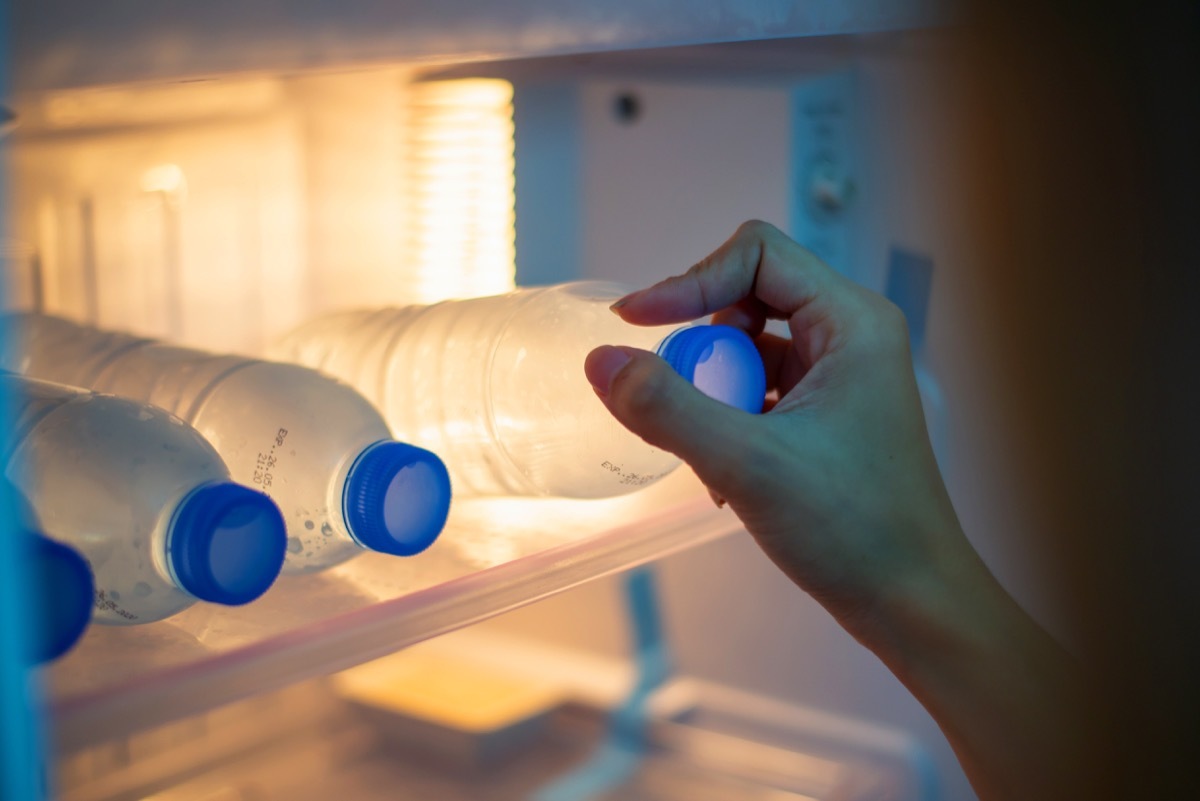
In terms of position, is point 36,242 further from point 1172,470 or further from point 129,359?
point 1172,470

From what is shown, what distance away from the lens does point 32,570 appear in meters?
0.52

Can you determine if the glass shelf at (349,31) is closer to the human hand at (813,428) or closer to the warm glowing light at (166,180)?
the human hand at (813,428)

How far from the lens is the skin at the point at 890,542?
0.81 meters

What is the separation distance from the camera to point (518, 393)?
0.95 metres

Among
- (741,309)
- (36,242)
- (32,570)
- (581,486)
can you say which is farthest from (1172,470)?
(36,242)

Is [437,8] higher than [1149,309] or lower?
higher

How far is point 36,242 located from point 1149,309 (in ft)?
3.43

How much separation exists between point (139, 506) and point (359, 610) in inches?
5.7

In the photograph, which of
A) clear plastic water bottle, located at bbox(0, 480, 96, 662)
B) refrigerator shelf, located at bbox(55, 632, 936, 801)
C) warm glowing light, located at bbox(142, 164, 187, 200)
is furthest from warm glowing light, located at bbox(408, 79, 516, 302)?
clear plastic water bottle, located at bbox(0, 480, 96, 662)

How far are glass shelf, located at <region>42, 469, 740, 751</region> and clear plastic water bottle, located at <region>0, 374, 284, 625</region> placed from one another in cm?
4

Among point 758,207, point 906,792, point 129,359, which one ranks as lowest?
point 906,792

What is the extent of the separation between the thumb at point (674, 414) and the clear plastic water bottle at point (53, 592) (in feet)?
1.06

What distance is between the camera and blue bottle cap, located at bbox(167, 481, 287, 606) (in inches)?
23.9

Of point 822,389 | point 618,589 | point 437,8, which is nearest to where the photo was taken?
point 437,8
